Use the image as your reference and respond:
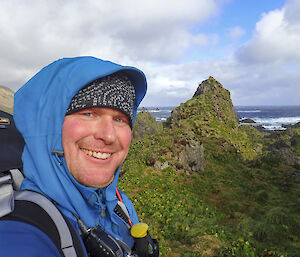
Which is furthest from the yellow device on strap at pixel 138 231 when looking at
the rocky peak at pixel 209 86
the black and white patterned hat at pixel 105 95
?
the rocky peak at pixel 209 86

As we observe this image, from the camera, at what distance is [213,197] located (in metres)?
11.8

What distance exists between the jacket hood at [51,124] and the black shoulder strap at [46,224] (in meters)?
0.27

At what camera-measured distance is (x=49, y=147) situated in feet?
4.60

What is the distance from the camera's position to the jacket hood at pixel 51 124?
1.38m

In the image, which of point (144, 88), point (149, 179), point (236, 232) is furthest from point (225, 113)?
point (144, 88)

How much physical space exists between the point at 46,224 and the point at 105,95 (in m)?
0.93

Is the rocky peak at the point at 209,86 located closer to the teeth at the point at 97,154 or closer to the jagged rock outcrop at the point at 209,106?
the jagged rock outcrop at the point at 209,106

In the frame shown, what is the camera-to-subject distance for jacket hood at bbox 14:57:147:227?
1.38 meters

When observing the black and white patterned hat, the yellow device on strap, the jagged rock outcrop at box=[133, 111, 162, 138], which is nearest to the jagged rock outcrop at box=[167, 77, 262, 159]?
the jagged rock outcrop at box=[133, 111, 162, 138]

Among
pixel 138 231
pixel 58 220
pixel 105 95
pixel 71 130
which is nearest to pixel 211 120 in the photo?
pixel 138 231

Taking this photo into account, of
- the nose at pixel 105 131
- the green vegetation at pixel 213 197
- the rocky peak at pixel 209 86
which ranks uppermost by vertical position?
the rocky peak at pixel 209 86

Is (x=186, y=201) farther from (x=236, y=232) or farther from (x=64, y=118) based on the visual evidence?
(x=64, y=118)

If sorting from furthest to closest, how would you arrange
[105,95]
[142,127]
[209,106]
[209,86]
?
[142,127] < [209,86] < [209,106] < [105,95]

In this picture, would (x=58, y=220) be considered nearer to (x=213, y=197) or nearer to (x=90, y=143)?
(x=90, y=143)
